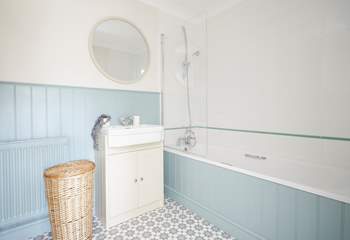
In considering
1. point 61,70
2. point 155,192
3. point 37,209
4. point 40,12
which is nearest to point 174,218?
point 155,192

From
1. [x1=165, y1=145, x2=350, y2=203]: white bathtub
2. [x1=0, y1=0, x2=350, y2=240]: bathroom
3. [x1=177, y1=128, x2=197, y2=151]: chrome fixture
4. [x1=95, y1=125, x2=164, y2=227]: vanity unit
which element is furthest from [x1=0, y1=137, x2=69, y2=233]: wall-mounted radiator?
[x1=177, y1=128, x2=197, y2=151]: chrome fixture

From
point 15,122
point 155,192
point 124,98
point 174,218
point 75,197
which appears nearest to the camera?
point 75,197

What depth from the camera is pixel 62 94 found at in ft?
5.45

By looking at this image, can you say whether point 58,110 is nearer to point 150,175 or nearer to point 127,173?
point 127,173

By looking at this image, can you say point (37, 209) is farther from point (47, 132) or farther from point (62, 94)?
point (62, 94)

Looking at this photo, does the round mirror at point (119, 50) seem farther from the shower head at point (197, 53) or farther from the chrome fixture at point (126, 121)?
the shower head at point (197, 53)

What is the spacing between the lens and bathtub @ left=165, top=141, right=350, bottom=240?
1.04 m

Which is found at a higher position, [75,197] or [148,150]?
[148,150]

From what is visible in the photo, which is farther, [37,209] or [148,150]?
[148,150]

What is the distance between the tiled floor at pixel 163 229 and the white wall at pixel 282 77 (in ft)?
3.62

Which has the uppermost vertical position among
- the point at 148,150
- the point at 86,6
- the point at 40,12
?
the point at 86,6

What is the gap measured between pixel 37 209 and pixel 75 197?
53 cm

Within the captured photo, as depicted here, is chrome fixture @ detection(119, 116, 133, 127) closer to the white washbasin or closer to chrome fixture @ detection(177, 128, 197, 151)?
the white washbasin

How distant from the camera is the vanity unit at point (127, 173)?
5.26ft
